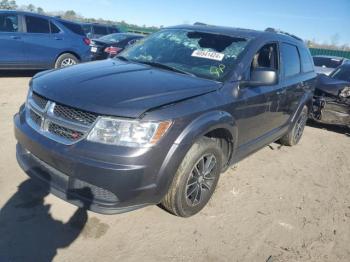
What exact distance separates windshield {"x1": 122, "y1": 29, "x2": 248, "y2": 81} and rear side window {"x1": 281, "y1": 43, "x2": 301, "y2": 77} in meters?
1.07

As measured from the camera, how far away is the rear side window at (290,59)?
4.96 meters

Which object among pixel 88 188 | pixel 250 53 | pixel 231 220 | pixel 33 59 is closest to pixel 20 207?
pixel 88 188

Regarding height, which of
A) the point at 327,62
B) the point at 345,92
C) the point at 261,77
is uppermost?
the point at 261,77

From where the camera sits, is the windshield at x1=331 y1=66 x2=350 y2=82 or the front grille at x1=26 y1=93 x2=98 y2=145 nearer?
the front grille at x1=26 y1=93 x2=98 y2=145

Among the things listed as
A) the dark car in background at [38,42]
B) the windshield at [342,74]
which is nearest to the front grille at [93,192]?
the dark car in background at [38,42]

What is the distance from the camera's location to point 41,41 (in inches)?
383

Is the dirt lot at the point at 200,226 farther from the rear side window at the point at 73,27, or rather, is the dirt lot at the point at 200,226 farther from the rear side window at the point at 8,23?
the rear side window at the point at 73,27

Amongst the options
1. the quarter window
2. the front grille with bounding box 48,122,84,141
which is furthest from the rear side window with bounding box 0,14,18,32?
the front grille with bounding box 48,122,84,141

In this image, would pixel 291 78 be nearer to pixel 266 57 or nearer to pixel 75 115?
pixel 266 57

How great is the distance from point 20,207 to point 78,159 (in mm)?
1083

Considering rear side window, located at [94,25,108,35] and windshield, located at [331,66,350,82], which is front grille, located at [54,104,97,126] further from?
rear side window, located at [94,25,108,35]

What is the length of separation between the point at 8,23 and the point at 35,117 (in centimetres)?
700

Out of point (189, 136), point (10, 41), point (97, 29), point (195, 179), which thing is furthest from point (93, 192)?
point (97, 29)

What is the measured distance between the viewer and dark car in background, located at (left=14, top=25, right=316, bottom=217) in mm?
2797
